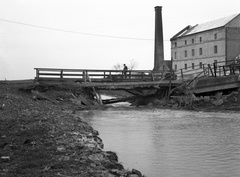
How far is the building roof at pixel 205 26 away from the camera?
60.2 m

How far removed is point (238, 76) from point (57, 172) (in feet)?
81.0


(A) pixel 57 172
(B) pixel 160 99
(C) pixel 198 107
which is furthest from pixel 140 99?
(A) pixel 57 172

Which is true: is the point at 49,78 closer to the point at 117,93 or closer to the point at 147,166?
the point at 147,166

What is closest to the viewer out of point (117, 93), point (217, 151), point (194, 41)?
point (217, 151)

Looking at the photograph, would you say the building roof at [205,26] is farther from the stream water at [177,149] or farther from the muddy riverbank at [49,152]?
the muddy riverbank at [49,152]

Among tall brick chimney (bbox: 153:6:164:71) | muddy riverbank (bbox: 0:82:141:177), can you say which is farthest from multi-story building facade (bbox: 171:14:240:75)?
muddy riverbank (bbox: 0:82:141:177)

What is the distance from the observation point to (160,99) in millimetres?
30500

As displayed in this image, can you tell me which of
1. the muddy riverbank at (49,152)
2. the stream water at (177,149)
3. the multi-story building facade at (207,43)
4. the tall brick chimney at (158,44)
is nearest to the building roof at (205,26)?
the multi-story building facade at (207,43)

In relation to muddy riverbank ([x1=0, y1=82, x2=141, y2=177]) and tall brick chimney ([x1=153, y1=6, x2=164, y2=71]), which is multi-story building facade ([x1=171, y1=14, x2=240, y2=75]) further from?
muddy riverbank ([x1=0, y1=82, x2=141, y2=177])

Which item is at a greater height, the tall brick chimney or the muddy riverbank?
the tall brick chimney

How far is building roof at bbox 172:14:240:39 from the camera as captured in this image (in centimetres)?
6022

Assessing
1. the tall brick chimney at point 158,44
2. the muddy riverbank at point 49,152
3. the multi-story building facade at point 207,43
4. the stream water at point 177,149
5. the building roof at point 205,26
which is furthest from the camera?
the building roof at point 205,26

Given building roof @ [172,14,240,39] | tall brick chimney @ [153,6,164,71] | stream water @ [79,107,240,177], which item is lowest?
stream water @ [79,107,240,177]

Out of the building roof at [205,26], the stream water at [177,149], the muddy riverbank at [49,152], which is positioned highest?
the building roof at [205,26]
